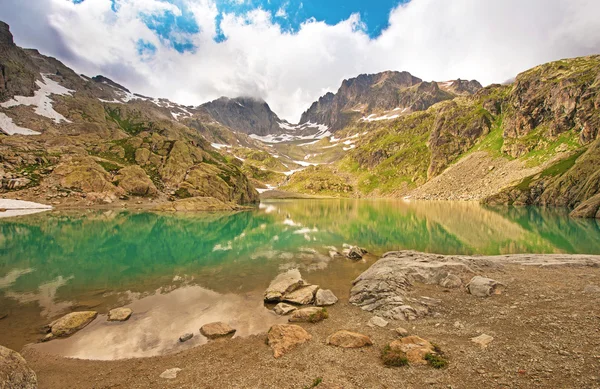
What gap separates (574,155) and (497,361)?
12607cm

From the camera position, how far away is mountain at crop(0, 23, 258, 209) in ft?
301

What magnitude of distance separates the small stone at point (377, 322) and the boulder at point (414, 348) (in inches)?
118

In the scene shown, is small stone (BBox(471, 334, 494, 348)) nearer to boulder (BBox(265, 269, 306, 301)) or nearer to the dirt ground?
the dirt ground

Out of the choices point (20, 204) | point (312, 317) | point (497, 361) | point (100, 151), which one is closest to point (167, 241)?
point (312, 317)

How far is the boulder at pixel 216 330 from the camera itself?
1490 cm

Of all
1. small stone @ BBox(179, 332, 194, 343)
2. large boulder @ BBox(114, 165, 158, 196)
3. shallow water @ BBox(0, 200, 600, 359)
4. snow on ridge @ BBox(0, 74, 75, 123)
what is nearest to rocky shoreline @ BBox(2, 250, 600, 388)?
→ small stone @ BBox(179, 332, 194, 343)

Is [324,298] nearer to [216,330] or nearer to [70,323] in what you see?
[216,330]

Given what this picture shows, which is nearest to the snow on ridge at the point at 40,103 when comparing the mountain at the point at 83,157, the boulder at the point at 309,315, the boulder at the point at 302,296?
the mountain at the point at 83,157

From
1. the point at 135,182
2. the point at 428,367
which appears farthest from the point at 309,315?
the point at 135,182

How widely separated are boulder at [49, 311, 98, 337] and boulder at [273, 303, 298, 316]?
1183cm

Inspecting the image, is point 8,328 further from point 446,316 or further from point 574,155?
point 574,155

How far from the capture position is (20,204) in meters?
75.8

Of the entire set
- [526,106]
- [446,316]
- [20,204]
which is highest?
[526,106]

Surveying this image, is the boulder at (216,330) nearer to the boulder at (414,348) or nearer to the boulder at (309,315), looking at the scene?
the boulder at (309,315)
